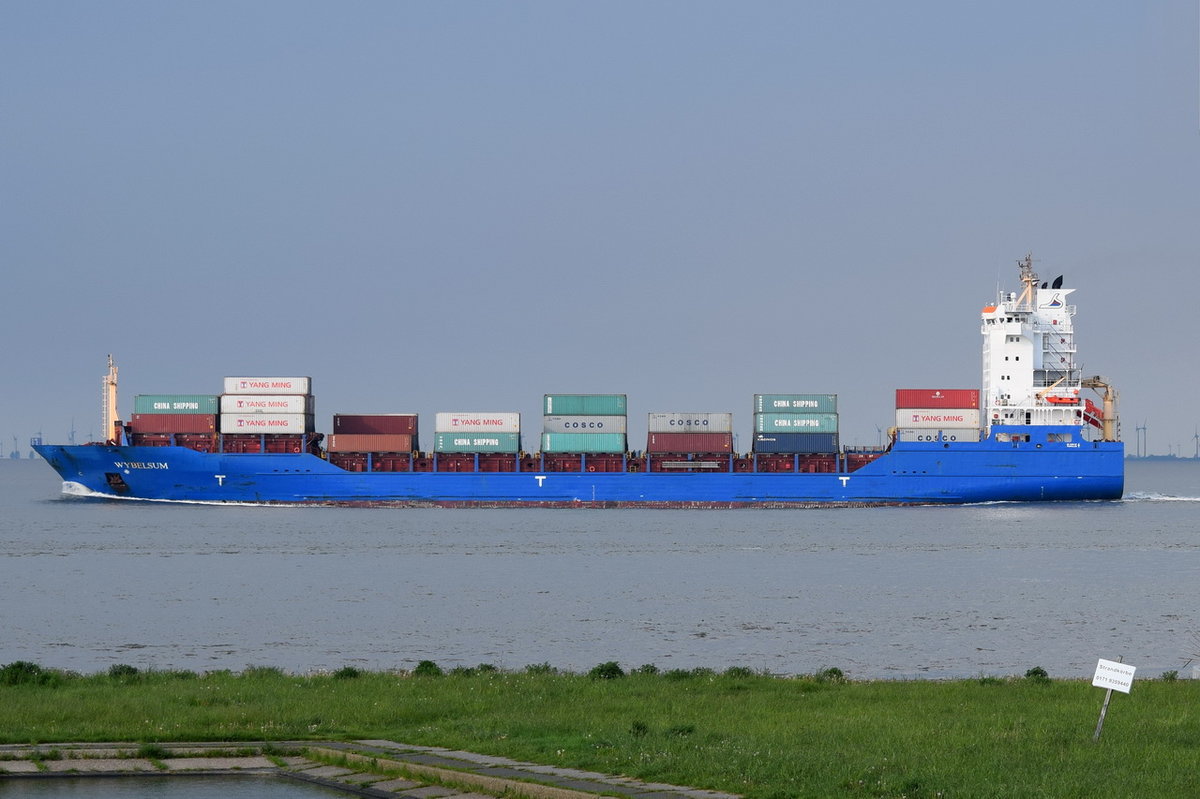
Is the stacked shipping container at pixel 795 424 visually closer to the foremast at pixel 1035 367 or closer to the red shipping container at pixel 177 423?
the foremast at pixel 1035 367

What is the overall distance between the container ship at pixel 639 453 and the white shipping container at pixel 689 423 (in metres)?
0.09

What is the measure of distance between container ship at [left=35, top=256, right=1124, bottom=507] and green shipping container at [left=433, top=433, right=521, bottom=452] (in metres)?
Answer: 0.08

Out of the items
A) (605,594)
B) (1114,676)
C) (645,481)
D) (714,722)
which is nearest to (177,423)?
(645,481)

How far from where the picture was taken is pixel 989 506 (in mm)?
80188

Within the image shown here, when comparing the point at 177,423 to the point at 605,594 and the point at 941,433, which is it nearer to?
the point at 941,433

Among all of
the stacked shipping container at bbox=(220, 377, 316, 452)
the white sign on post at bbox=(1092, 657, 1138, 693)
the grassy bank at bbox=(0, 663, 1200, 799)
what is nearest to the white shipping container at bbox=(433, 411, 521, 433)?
the stacked shipping container at bbox=(220, 377, 316, 452)

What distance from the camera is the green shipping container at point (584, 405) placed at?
78188mm

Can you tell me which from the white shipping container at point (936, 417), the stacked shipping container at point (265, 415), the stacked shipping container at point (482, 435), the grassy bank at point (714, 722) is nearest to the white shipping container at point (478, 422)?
the stacked shipping container at point (482, 435)

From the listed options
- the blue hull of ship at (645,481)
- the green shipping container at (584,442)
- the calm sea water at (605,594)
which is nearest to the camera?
the calm sea water at (605,594)

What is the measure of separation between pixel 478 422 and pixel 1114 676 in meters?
65.9

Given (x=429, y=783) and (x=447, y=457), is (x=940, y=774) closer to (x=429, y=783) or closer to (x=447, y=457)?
(x=429, y=783)

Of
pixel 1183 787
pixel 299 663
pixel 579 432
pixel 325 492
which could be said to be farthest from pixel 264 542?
pixel 1183 787

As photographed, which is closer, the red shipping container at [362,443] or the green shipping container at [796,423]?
the red shipping container at [362,443]

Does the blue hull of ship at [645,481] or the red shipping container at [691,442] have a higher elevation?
the red shipping container at [691,442]
